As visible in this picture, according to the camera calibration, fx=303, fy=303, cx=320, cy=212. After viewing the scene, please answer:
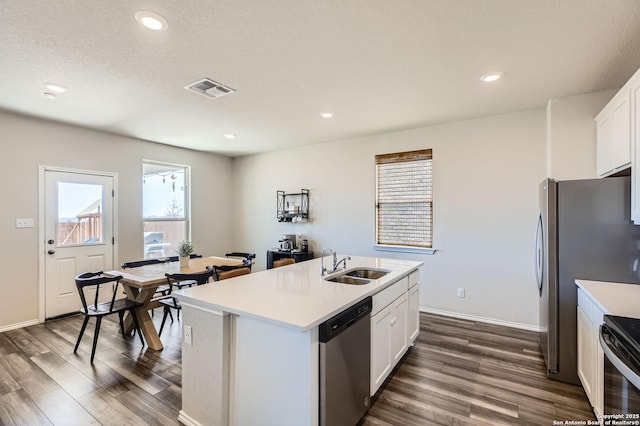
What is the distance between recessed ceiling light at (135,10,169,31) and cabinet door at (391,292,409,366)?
2.63 m

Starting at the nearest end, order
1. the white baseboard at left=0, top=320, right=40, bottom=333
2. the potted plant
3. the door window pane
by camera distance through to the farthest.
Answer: the potted plant → the white baseboard at left=0, top=320, right=40, bottom=333 → the door window pane

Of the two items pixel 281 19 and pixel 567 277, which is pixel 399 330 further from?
pixel 281 19

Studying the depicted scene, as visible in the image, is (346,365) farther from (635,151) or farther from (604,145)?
(604,145)

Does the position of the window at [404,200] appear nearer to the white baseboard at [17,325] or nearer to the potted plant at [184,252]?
the potted plant at [184,252]

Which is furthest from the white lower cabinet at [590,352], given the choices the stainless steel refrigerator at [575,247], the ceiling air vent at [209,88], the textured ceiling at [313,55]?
the ceiling air vent at [209,88]

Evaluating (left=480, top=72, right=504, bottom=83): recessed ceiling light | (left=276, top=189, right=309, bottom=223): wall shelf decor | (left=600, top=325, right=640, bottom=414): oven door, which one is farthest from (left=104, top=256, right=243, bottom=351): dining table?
(left=480, top=72, right=504, bottom=83): recessed ceiling light

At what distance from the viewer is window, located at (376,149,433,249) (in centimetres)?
435

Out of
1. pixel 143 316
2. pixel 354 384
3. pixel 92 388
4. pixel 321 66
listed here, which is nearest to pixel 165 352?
pixel 143 316

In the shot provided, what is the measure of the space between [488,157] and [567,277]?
74.5 inches

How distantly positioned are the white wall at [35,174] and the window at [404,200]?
12.2 ft

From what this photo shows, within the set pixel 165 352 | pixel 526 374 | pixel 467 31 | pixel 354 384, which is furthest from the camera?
Answer: pixel 165 352

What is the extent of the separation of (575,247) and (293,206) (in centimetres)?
406

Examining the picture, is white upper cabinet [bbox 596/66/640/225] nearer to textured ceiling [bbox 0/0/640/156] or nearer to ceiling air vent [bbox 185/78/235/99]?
textured ceiling [bbox 0/0/640/156]

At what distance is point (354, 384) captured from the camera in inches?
74.4
